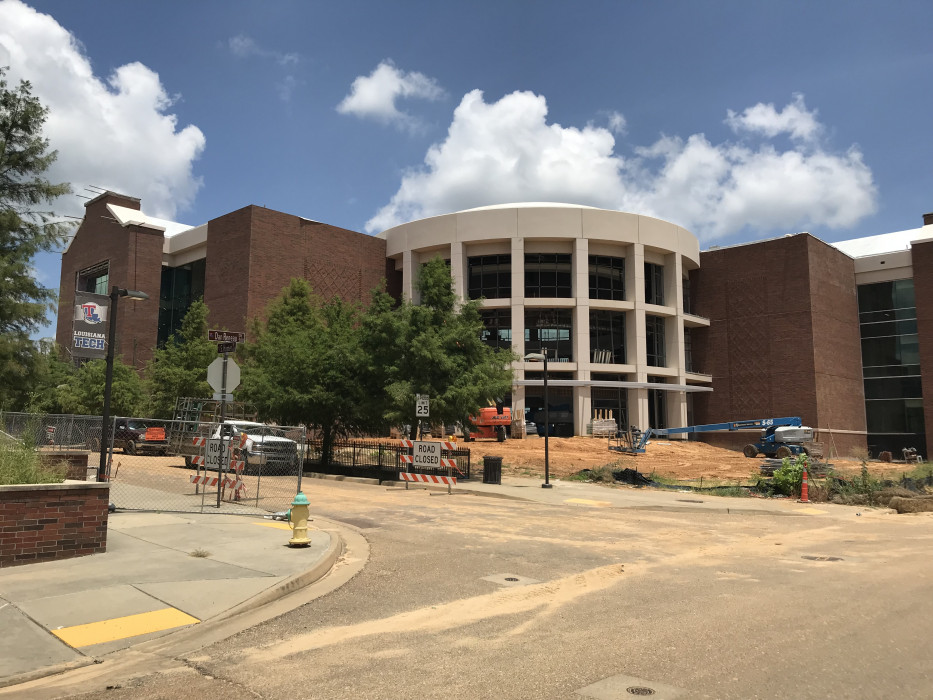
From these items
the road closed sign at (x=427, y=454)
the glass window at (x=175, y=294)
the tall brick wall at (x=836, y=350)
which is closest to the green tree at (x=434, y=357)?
the road closed sign at (x=427, y=454)

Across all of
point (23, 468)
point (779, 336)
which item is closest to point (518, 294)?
point (779, 336)

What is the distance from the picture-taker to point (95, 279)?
64688mm

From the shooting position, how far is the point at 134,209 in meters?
64.9

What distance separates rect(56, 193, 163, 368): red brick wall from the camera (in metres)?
56.6

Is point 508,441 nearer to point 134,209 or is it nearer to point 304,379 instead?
point 304,379

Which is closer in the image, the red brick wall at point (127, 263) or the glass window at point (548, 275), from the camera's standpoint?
the red brick wall at point (127, 263)

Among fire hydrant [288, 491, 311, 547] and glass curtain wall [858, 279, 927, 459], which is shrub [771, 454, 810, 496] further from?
glass curtain wall [858, 279, 927, 459]

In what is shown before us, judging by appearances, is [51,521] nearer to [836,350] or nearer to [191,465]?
[191,465]

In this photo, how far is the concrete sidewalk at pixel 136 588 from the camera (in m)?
5.87

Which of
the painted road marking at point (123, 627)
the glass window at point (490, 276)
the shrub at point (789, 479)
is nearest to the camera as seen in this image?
the painted road marking at point (123, 627)

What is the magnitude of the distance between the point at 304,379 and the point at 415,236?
105 feet

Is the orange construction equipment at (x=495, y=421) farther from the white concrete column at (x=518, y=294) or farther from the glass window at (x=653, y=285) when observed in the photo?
the glass window at (x=653, y=285)

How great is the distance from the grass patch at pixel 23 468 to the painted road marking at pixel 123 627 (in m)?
3.81

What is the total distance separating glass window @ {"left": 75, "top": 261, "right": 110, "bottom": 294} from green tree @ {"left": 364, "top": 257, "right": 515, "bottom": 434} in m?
44.4
